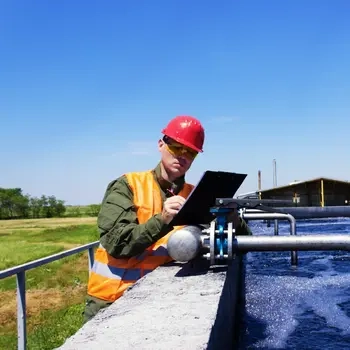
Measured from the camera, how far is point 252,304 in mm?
3492

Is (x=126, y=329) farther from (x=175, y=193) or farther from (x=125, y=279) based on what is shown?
(x=175, y=193)

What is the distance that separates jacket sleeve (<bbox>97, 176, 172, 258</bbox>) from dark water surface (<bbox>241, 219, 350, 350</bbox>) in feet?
3.01

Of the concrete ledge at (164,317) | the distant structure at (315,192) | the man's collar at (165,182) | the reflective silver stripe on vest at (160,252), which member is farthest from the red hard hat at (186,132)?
the distant structure at (315,192)

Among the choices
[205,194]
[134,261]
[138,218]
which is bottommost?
[134,261]

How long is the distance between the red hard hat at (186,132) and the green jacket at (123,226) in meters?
0.36

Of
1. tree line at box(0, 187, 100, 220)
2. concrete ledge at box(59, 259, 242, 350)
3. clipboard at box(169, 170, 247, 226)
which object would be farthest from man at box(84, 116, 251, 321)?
tree line at box(0, 187, 100, 220)

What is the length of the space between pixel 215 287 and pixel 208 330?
1.70 ft

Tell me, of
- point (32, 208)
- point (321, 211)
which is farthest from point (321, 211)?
point (32, 208)

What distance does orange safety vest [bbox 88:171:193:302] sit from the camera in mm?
2465

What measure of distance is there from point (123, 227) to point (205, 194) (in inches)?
18.6

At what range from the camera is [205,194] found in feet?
6.95

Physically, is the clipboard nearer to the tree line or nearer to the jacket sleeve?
the jacket sleeve

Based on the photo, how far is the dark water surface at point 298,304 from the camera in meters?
2.71

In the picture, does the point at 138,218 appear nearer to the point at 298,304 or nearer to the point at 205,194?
the point at 205,194
